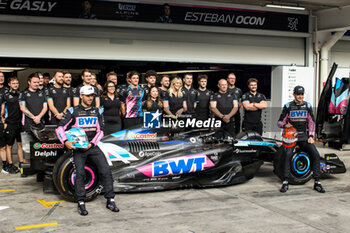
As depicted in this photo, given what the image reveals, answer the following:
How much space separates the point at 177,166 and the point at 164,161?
0.75 feet

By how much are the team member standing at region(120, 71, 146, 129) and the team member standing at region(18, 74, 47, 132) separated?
1633 millimetres

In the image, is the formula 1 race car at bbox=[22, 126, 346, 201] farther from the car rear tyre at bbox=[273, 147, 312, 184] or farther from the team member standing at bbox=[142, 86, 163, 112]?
the team member standing at bbox=[142, 86, 163, 112]

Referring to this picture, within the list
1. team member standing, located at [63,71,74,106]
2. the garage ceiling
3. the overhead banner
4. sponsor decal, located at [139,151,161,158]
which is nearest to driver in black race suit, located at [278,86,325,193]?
sponsor decal, located at [139,151,161,158]

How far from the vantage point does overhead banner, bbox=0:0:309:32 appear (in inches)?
409

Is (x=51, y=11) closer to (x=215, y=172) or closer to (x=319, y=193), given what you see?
(x=215, y=172)

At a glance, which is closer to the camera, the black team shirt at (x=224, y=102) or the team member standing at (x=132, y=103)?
the team member standing at (x=132, y=103)

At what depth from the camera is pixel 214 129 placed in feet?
25.8

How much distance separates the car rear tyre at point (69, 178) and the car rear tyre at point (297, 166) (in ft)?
10.2

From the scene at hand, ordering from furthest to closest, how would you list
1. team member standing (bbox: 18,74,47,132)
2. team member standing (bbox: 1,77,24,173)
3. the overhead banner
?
the overhead banner < team member standing (bbox: 1,77,24,173) < team member standing (bbox: 18,74,47,132)

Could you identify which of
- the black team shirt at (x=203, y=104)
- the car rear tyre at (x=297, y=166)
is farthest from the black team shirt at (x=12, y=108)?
the car rear tyre at (x=297, y=166)

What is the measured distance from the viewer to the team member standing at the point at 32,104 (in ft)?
28.3

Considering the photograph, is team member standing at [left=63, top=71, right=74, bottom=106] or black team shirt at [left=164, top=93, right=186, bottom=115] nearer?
team member standing at [left=63, top=71, right=74, bottom=106]

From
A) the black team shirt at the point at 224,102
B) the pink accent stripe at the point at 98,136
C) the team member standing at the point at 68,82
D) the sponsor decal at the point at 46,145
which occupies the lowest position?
the sponsor decal at the point at 46,145

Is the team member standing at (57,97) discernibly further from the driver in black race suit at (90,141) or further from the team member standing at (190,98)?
the driver in black race suit at (90,141)
